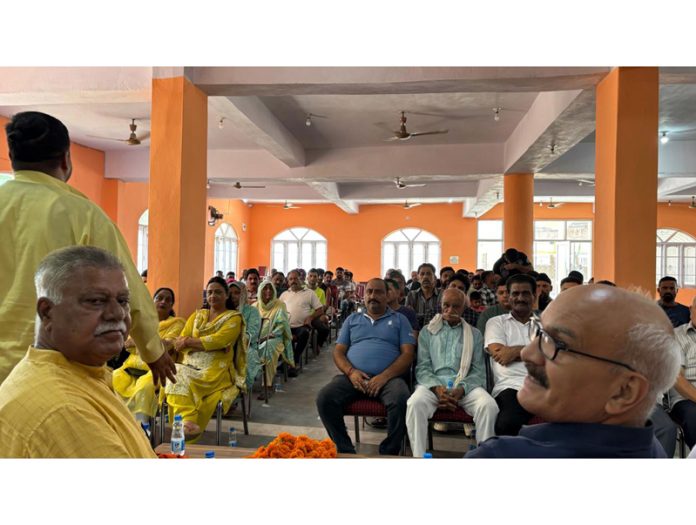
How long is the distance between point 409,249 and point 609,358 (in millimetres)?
16112

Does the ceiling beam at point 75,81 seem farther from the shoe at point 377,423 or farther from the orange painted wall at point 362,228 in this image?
the orange painted wall at point 362,228

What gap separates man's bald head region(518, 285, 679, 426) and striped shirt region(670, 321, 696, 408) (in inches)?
105

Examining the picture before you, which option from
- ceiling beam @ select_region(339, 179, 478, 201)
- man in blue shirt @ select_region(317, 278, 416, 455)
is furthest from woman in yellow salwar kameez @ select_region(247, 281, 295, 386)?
ceiling beam @ select_region(339, 179, 478, 201)

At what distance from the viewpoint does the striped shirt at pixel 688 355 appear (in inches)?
130

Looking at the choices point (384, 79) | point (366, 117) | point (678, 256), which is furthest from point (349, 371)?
point (678, 256)

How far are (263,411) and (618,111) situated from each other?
3.61m

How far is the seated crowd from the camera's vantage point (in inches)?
40.1

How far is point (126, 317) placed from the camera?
1.29 m

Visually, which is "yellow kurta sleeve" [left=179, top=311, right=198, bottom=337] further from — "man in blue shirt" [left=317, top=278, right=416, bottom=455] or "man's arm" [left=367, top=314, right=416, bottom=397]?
"man's arm" [left=367, top=314, right=416, bottom=397]

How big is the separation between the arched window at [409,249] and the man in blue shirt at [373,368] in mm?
13052

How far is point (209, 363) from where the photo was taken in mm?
3982

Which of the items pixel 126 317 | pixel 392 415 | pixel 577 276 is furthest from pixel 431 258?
pixel 126 317

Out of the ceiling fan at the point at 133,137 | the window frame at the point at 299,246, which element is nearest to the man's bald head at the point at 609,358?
the ceiling fan at the point at 133,137

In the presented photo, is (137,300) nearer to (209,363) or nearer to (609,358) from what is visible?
(609,358)
